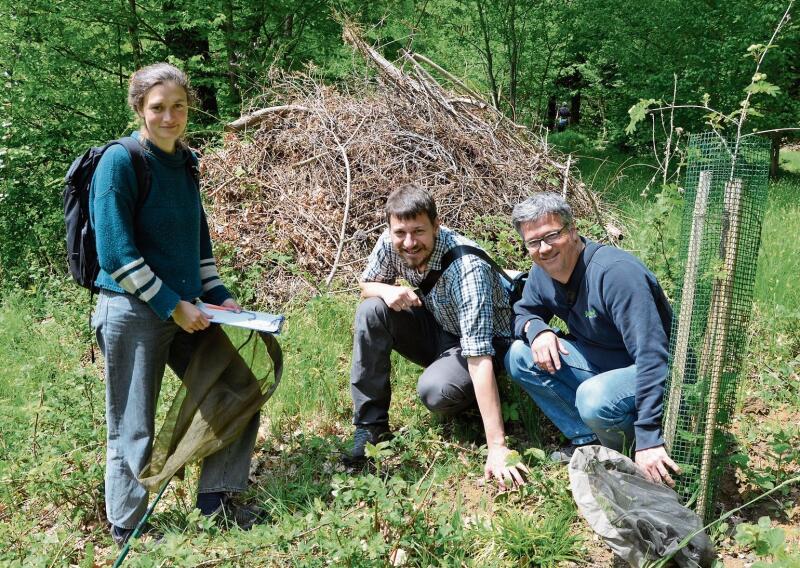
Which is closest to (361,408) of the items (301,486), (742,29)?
(301,486)

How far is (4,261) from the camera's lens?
7613 mm

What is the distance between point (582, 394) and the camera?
9.71 ft

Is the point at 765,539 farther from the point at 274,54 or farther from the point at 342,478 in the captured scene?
the point at 274,54

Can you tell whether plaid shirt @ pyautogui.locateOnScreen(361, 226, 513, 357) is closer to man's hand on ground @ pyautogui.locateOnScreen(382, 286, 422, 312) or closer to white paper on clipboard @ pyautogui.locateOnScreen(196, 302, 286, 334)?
man's hand on ground @ pyautogui.locateOnScreen(382, 286, 422, 312)

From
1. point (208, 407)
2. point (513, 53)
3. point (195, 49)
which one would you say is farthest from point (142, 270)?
point (513, 53)

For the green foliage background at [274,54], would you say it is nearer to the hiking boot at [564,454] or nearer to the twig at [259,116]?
the twig at [259,116]

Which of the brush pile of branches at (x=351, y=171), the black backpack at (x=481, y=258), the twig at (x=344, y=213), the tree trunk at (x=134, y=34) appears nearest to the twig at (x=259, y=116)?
the brush pile of branches at (x=351, y=171)

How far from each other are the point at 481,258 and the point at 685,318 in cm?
103

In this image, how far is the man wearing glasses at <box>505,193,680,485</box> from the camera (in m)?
2.77

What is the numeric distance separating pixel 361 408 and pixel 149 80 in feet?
5.92

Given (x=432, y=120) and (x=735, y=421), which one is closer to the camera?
(x=735, y=421)

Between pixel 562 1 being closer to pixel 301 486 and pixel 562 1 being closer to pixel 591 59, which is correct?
pixel 591 59

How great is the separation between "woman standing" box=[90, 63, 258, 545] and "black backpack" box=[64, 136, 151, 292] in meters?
0.04

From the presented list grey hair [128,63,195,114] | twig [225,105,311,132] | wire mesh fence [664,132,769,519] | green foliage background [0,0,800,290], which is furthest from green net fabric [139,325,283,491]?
twig [225,105,311,132]
